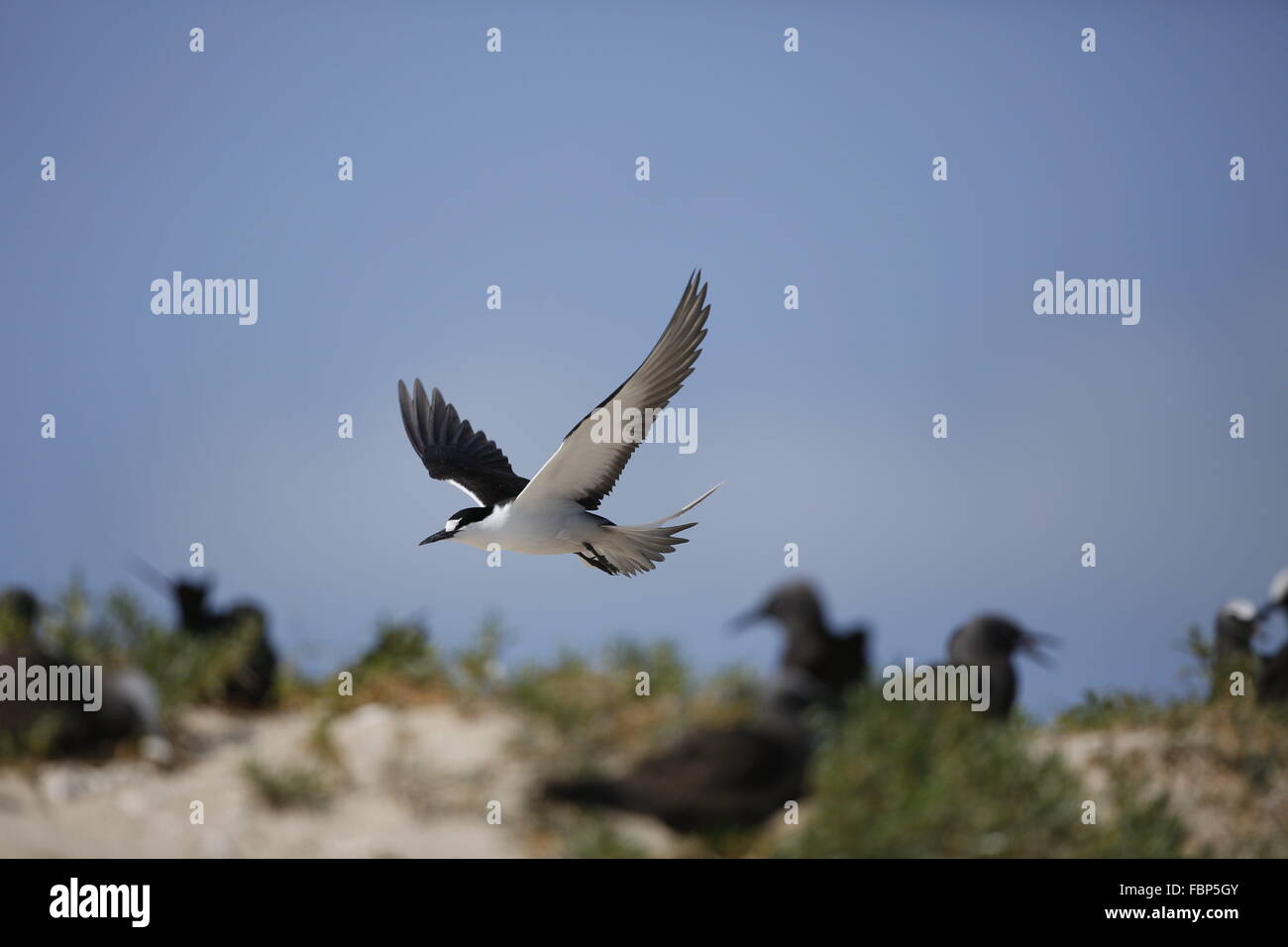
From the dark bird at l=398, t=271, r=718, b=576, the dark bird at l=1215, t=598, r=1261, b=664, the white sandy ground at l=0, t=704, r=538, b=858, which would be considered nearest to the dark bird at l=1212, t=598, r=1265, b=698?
the dark bird at l=1215, t=598, r=1261, b=664

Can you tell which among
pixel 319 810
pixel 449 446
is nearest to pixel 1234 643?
pixel 319 810

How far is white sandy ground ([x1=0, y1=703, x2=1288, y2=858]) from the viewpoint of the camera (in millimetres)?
4922

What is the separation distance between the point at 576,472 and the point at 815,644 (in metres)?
3.55

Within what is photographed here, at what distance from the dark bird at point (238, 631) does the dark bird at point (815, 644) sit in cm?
266

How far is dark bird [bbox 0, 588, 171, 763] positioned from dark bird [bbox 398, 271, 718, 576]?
11.3 feet

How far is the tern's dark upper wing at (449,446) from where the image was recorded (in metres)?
10.7

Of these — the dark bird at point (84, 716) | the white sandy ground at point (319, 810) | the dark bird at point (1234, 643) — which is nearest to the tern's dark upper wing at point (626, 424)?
the white sandy ground at point (319, 810)

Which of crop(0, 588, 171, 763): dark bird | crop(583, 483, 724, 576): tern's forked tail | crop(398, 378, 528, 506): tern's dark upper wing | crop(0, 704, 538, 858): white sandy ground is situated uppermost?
crop(398, 378, 528, 506): tern's dark upper wing

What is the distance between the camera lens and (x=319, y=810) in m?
5.20

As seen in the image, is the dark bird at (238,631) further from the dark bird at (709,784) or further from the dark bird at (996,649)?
the dark bird at (996,649)

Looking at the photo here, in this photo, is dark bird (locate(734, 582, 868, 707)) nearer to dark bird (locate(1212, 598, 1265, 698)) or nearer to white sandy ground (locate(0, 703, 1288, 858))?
white sandy ground (locate(0, 703, 1288, 858))

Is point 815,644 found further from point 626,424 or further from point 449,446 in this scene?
point 449,446
